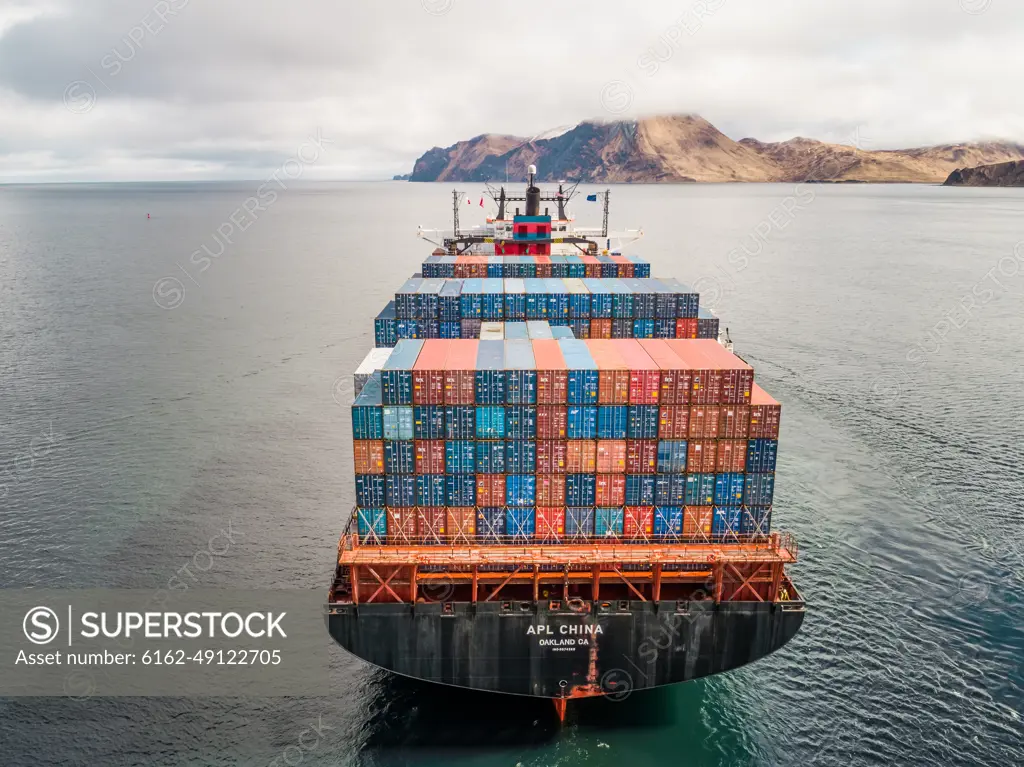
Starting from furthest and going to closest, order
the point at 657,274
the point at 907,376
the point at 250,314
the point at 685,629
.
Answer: the point at 657,274, the point at 250,314, the point at 907,376, the point at 685,629

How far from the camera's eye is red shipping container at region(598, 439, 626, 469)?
3117 cm

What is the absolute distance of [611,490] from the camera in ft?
103

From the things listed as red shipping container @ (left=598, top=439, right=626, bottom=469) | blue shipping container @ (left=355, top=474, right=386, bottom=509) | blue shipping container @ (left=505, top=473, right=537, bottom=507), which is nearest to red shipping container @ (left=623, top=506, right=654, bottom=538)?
red shipping container @ (left=598, top=439, right=626, bottom=469)

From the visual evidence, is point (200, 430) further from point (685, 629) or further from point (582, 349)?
point (685, 629)

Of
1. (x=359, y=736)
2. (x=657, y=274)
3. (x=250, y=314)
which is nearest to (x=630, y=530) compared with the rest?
(x=359, y=736)

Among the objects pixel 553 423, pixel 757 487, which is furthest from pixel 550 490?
pixel 757 487

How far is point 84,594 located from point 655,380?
3368 centimetres

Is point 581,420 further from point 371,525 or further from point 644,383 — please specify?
point 371,525

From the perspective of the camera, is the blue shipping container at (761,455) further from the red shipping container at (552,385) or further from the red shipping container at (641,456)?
the red shipping container at (552,385)

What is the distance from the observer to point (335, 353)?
288 feet

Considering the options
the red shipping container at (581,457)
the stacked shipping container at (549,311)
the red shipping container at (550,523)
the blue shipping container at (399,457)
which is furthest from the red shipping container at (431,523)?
the stacked shipping container at (549,311)

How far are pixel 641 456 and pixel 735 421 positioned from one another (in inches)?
172

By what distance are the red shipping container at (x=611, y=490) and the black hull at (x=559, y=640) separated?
4380 mm

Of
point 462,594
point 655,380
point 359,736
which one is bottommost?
point 359,736
